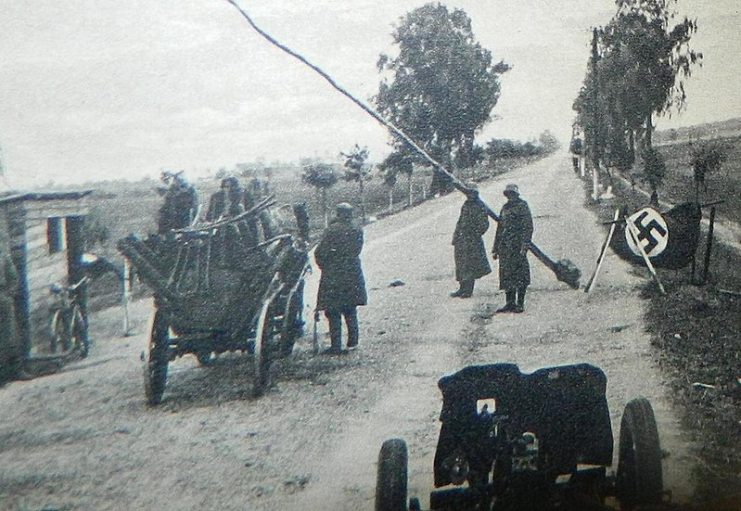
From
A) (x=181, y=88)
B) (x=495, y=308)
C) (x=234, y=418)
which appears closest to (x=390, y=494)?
(x=234, y=418)

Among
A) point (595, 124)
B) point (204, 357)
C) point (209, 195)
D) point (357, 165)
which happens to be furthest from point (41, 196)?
point (595, 124)

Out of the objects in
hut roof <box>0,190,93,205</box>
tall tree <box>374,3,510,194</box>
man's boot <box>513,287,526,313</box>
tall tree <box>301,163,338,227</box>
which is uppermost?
tall tree <box>374,3,510,194</box>

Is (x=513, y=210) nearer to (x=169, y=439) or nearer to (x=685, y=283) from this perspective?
(x=685, y=283)

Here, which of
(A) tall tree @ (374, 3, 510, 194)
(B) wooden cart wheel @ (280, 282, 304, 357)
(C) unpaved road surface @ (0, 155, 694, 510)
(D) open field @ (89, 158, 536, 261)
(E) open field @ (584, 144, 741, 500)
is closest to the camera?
(C) unpaved road surface @ (0, 155, 694, 510)

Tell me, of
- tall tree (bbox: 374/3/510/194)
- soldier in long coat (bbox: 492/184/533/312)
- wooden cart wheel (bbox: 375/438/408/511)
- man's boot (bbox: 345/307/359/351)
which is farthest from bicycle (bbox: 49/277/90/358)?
soldier in long coat (bbox: 492/184/533/312)

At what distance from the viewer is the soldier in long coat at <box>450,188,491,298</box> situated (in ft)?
13.1

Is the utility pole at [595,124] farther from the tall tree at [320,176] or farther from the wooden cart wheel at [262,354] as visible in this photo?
the wooden cart wheel at [262,354]

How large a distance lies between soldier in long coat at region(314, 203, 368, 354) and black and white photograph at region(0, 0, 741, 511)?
20 millimetres

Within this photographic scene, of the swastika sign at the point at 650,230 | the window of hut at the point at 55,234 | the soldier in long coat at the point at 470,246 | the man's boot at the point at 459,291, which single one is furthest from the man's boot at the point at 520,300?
the window of hut at the point at 55,234

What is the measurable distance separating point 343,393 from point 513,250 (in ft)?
4.16

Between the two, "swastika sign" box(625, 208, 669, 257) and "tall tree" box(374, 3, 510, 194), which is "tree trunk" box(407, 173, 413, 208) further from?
"swastika sign" box(625, 208, 669, 257)

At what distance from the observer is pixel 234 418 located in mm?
3660

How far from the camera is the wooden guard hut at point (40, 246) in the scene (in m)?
3.48

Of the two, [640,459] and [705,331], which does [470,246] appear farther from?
[640,459]
